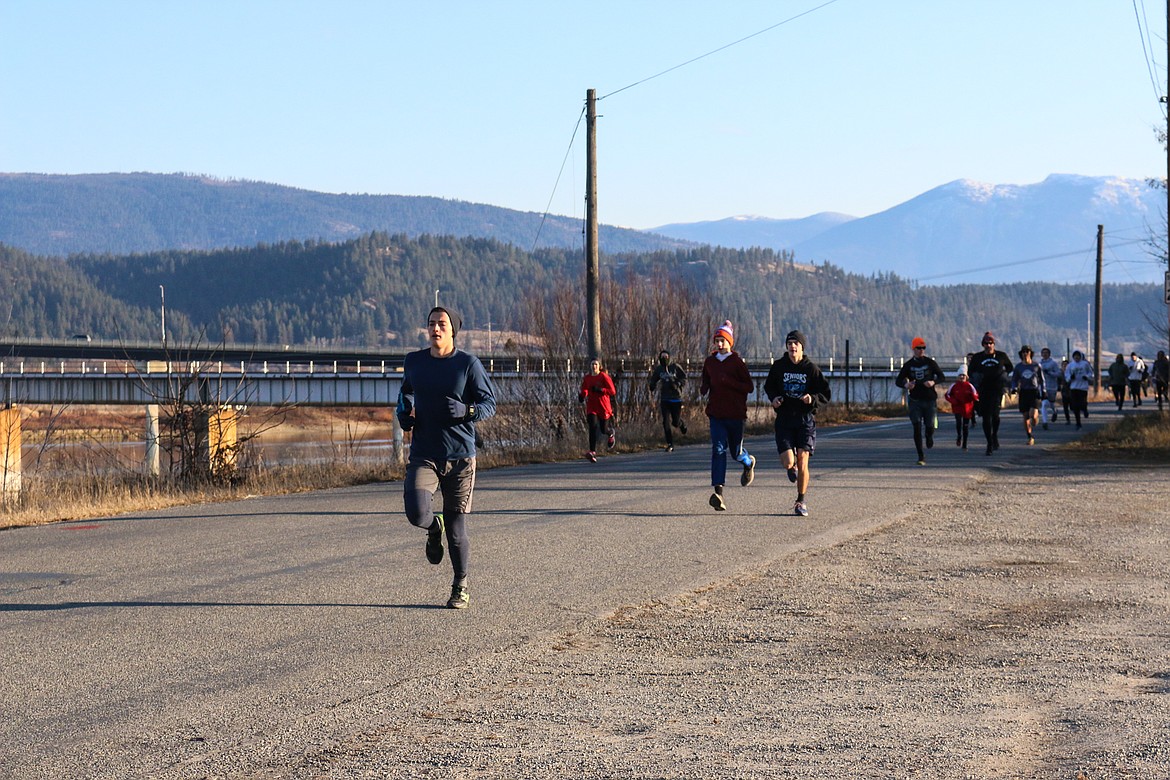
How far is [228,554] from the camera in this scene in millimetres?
11023

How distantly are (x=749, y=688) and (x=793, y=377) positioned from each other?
7775 millimetres

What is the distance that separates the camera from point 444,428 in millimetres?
8641

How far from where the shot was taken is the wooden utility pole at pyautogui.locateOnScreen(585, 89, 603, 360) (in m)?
26.9

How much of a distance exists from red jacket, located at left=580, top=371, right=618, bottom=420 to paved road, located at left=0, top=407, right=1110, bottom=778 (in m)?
5.26

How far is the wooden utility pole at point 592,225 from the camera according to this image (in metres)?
26.9

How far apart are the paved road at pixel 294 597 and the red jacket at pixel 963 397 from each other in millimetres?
6701

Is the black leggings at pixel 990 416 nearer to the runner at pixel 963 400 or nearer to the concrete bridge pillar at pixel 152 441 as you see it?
the runner at pixel 963 400

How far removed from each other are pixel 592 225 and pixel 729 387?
44.0 ft

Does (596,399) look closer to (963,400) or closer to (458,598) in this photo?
(963,400)

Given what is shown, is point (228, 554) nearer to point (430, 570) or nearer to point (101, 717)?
point (430, 570)

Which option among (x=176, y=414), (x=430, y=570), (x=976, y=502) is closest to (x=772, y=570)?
(x=430, y=570)

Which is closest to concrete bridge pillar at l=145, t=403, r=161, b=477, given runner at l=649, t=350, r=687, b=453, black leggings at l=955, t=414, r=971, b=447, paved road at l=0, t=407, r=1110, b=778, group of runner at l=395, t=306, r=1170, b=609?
paved road at l=0, t=407, r=1110, b=778

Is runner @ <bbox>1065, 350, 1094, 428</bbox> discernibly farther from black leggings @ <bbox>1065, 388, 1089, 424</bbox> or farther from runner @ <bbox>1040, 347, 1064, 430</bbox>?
runner @ <bbox>1040, 347, 1064, 430</bbox>

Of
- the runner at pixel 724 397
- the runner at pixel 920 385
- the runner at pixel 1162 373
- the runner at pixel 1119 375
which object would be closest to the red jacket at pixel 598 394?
the runner at pixel 920 385
